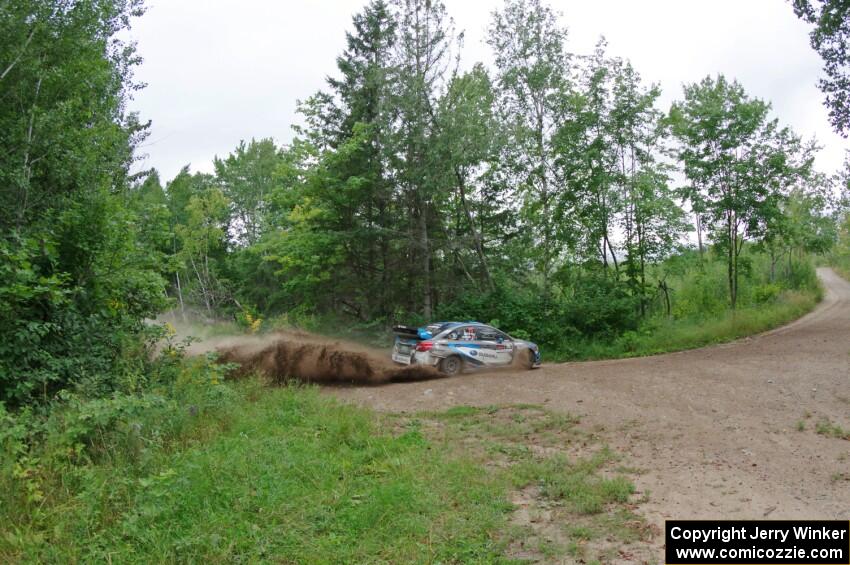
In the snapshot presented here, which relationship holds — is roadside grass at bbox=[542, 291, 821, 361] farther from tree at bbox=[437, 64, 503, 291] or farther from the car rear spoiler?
the car rear spoiler

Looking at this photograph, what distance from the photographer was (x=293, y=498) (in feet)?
19.6

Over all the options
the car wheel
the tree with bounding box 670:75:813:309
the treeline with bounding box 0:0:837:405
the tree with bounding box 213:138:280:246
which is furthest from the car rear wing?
the tree with bounding box 213:138:280:246

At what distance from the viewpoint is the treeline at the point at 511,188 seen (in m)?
22.1

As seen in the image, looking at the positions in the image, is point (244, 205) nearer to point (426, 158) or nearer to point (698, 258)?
point (426, 158)

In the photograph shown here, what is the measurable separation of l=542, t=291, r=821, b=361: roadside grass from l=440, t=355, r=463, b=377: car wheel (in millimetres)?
6158

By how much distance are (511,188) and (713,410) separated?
15.8m

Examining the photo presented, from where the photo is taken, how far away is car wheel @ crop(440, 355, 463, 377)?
53.2 feet

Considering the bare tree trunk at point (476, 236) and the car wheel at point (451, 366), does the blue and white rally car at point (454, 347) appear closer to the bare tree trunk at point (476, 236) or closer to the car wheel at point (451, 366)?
the car wheel at point (451, 366)

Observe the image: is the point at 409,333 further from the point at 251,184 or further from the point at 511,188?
the point at 251,184

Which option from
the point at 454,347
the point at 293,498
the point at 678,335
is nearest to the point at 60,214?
the point at 293,498

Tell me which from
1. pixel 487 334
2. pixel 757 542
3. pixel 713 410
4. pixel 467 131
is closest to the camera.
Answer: pixel 757 542

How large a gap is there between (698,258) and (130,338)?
2218 cm

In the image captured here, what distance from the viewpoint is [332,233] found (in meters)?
24.3

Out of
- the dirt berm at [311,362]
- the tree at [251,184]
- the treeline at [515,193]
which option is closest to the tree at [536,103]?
the treeline at [515,193]
